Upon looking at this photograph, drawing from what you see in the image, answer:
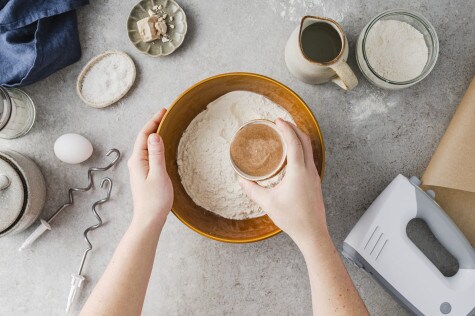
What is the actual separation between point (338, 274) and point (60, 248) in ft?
1.93

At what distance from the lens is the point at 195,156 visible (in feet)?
2.63

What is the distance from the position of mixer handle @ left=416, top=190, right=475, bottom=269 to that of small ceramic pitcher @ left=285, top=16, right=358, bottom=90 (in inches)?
10.5

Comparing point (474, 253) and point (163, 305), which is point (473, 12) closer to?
point (474, 253)

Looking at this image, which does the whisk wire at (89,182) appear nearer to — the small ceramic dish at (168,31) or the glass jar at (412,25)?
the small ceramic dish at (168,31)

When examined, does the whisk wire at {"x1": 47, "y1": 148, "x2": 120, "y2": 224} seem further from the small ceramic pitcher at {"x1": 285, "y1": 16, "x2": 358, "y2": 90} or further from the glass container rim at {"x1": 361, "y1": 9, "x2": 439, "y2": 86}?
the glass container rim at {"x1": 361, "y1": 9, "x2": 439, "y2": 86}

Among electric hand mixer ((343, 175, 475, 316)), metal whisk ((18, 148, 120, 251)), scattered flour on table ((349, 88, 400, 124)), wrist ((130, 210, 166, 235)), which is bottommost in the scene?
electric hand mixer ((343, 175, 475, 316))

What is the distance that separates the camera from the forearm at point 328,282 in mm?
669

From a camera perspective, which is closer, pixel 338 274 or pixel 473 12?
pixel 338 274

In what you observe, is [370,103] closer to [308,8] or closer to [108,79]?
[308,8]

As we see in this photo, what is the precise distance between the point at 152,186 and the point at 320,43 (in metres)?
0.42

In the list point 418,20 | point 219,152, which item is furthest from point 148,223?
point 418,20

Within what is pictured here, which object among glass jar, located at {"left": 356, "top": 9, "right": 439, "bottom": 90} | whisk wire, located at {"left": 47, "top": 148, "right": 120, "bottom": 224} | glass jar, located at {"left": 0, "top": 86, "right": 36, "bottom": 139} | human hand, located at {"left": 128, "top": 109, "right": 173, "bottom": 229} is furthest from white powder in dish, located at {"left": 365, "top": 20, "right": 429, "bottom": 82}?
glass jar, located at {"left": 0, "top": 86, "right": 36, "bottom": 139}

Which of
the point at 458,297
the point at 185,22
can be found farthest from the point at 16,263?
the point at 458,297

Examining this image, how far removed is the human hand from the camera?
70 cm
